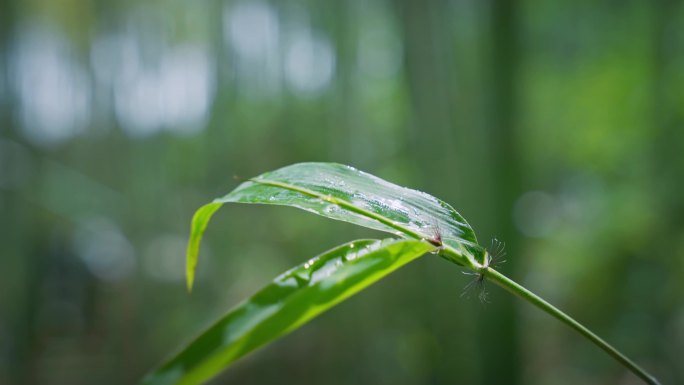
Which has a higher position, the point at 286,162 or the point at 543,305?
the point at 543,305

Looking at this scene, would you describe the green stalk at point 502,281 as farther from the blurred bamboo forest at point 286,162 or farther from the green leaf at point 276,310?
the blurred bamboo forest at point 286,162

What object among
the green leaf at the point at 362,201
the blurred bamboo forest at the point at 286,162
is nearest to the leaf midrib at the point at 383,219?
the green leaf at the point at 362,201

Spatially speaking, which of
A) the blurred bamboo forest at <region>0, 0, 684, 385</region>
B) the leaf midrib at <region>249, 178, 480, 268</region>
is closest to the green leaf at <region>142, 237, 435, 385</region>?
the leaf midrib at <region>249, 178, 480, 268</region>

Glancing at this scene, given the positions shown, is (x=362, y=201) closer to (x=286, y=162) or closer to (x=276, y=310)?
(x=276, y=310)

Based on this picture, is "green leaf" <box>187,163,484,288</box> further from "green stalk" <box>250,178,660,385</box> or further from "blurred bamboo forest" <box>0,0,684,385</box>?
"blurred bamboo forest" <box>0,0,684,385</box>

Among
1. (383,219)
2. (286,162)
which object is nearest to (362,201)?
(383,219)

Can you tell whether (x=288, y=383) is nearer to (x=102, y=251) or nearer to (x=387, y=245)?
(x=102, y=251)
